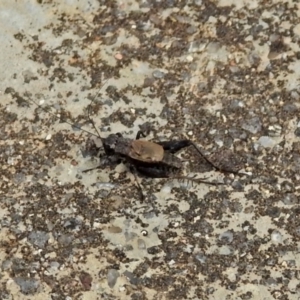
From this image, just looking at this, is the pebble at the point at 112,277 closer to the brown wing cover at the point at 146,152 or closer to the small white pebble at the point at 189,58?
the brown wing cover at the point at 146,152

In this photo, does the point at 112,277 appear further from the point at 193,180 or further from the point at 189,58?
the point at 189,58

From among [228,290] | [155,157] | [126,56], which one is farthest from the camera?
[126,56]

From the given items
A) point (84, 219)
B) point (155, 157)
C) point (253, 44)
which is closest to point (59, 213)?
point (84, 219)

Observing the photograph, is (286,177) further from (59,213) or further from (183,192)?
(59,213)

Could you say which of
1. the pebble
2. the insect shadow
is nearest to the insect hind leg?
the insect shadow

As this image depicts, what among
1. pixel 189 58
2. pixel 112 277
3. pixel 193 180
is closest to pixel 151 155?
pixel 193 180

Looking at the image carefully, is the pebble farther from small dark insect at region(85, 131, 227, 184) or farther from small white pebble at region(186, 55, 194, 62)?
small white pebble at region(186, 55, 194, 62)

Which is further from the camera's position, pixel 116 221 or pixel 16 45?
pixel 16 45

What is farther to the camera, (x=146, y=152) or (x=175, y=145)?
(x=175, y=145)
